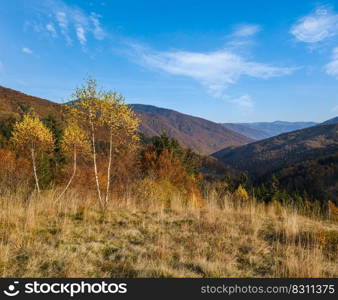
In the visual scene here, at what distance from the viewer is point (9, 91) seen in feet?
530

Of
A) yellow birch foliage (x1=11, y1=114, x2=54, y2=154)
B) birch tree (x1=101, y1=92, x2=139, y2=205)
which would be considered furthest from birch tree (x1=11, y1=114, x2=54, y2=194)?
birch tree (x1=101, y1=92, x2=139, y2=205)

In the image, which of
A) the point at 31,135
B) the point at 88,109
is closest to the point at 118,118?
the point at 88,109

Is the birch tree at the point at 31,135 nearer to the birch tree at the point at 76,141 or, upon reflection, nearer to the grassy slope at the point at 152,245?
the birch tree at the point at 76,141

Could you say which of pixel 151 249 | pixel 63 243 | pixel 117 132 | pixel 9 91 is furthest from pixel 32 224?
pixel 9 91

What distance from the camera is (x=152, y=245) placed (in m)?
5.18

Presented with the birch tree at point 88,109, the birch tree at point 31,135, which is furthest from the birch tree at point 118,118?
the birch tree at point 31,135

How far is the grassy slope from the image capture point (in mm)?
3992

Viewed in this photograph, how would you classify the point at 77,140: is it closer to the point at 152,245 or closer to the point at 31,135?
the point at 31,135

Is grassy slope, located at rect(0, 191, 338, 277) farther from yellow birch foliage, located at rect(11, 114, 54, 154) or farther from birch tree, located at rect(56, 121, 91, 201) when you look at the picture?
yellow birch foliage, located at rect(11, 114, 54, 154)

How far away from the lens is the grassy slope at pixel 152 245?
3.99m

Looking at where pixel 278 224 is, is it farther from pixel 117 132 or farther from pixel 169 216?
pixel 117 132

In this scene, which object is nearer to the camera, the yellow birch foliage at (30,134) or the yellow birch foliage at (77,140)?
the yellow birch foliage at (77,140)

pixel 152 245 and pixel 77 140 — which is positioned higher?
pixel 77 140

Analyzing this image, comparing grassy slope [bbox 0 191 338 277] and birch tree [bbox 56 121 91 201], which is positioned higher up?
birch tree [bbox 56 121 91 201]
